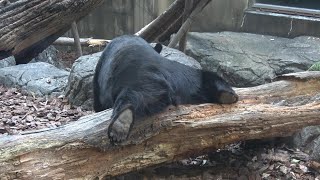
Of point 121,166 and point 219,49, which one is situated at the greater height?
point 121,166

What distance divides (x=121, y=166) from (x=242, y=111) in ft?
2.93

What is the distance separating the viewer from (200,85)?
361 centimetres

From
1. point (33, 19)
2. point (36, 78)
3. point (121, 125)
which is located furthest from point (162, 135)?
point (36, 78)

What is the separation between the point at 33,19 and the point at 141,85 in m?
1.27

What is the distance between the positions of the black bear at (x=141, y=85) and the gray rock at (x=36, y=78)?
1.94 metres

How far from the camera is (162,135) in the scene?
126 inches

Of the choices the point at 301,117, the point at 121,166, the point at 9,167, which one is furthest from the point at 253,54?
the point at 9,167

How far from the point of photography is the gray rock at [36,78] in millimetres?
5822

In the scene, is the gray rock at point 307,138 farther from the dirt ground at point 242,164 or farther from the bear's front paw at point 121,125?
the bear's front paw at point 121,125

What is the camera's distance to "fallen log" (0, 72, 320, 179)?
2.86m

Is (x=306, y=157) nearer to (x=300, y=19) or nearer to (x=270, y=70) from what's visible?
(x=270, y=70)

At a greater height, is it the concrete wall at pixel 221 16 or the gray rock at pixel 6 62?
the concrete wall at pixel 221 16

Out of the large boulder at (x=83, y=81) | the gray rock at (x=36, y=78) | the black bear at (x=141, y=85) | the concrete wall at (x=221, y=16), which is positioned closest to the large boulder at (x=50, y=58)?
the gray rock at (x=36, y=78)

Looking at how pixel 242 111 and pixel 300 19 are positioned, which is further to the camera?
pixel 300 19
